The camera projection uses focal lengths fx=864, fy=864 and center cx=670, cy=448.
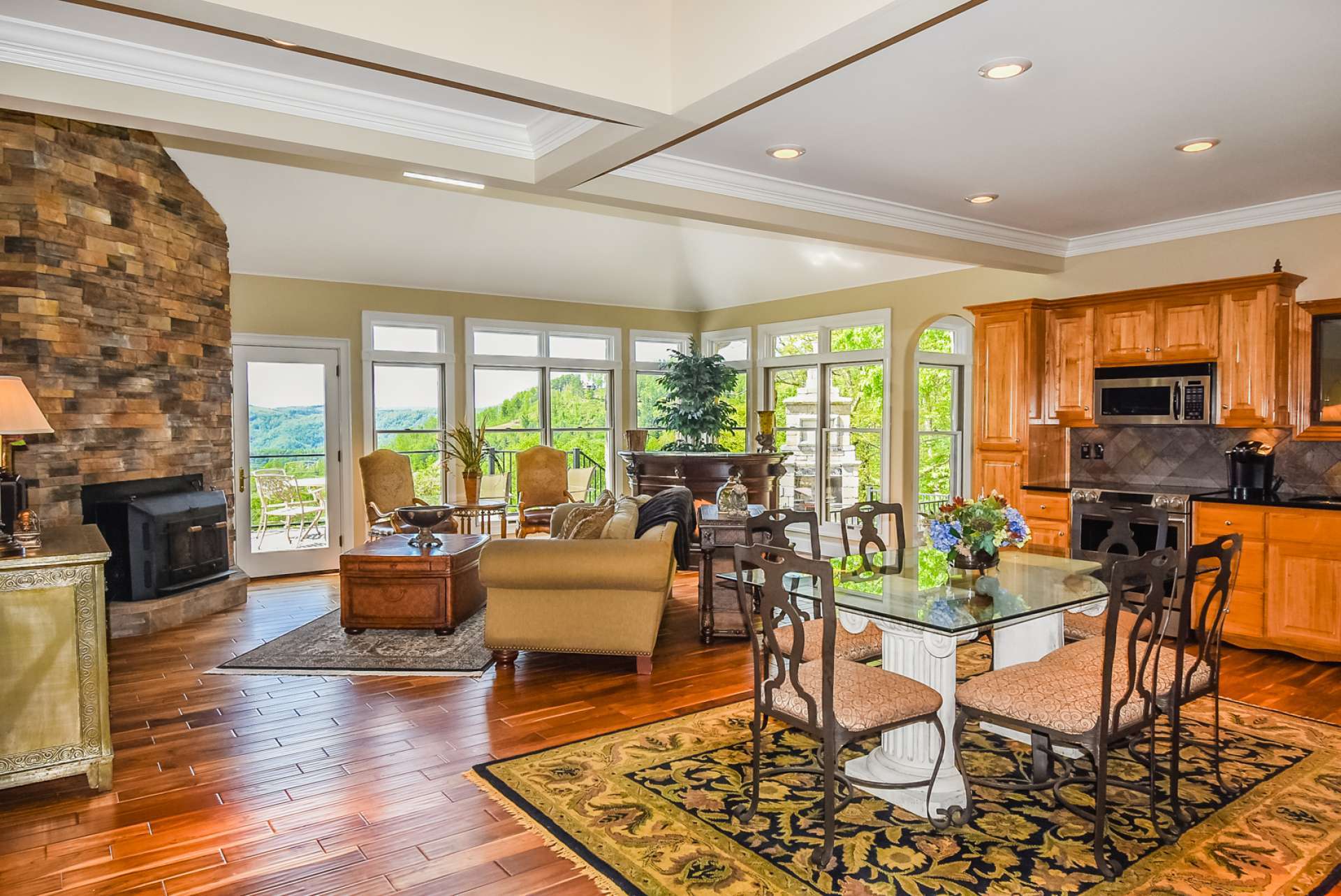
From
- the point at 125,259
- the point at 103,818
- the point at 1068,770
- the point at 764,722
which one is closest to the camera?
the point at 103,818

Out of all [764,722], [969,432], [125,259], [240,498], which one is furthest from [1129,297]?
[240,498]

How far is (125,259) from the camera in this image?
575cm

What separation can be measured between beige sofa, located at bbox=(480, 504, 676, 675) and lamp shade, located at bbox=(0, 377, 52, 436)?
84.3 inches

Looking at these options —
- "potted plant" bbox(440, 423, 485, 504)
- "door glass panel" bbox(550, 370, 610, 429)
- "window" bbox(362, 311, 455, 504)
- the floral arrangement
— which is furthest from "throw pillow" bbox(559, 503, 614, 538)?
"door glass panel" bbox(550, 370, 610, 429)

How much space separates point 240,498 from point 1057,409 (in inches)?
268

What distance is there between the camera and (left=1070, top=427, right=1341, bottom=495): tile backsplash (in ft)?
17.9

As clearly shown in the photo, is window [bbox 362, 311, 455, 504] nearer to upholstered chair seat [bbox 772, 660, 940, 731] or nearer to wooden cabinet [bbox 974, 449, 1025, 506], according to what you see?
wooden cabinet [bbox 974, 449, 1025, 506]

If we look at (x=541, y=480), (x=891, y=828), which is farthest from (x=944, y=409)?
(x=891, y=828)

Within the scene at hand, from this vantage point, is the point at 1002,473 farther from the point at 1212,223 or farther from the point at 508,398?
the point at 508,398

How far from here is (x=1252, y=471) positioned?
17.9ft

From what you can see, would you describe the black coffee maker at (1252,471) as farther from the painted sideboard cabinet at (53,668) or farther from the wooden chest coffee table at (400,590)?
the painted sideboard cabinet at (53,668)

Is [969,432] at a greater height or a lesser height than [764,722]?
greater

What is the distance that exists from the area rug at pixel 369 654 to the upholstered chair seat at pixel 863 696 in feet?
8.01

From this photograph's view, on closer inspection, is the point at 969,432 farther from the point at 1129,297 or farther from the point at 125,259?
the point at 125,259
